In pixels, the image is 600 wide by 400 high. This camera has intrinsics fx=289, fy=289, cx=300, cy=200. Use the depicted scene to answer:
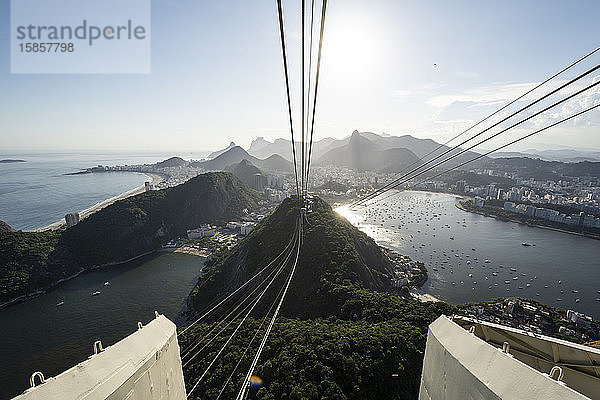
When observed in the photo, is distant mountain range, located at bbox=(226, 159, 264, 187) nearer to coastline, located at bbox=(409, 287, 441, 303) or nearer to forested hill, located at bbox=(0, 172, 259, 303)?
forested hill, located at bbox=(0, 172, 259, 303)

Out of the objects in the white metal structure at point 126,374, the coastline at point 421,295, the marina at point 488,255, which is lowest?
the coastline at point 421,295

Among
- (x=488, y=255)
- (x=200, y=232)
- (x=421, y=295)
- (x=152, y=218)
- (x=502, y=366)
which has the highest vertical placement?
(x=502, y=366)

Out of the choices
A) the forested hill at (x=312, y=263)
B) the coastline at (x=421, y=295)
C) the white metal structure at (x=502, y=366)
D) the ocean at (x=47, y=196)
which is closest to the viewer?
the white metal structure at (x=502, y=366)

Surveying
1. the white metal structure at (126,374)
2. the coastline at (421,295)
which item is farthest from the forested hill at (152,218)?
the white metal structure at (126,374)

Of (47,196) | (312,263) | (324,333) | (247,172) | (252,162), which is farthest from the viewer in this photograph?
(252,162)

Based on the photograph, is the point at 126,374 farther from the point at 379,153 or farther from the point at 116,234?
the point at 379,153

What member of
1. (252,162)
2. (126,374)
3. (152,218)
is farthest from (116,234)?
(252,162)

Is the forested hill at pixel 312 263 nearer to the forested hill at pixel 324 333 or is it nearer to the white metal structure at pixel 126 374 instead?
the forested hill at pixel 324 333
